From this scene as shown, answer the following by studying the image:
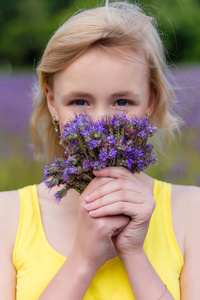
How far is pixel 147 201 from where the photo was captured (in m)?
2.05

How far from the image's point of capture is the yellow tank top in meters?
2.24

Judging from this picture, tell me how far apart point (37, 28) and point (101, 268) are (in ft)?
75.3

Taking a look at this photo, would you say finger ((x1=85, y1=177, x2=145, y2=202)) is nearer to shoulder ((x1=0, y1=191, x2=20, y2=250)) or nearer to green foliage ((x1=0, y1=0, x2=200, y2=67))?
shoulder ((x1=0, y1=191, x2=20, y2=250))

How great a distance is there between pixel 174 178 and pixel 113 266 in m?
2.92

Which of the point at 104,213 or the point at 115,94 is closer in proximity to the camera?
the point at 104,213

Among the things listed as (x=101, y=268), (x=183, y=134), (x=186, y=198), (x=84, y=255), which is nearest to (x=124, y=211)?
(x=84, y=255)

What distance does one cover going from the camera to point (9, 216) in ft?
8.19

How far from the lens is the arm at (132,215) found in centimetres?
200

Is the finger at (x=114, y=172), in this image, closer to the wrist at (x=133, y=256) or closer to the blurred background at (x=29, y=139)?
the wrist at (x=133, y=256)

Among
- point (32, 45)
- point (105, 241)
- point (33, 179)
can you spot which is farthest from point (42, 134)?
point (32, 45)

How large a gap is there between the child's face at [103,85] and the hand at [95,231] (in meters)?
0.44

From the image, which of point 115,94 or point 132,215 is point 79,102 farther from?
point 132,215

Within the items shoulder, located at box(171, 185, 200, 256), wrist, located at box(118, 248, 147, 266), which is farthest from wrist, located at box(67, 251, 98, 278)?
shoulder, located at box(171, 185, 200, 256)

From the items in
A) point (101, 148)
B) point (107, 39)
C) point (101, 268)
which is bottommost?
point (101, 268)
